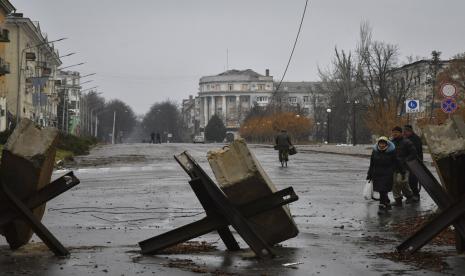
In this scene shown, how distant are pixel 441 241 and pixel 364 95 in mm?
88324

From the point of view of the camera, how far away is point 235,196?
29.3ft

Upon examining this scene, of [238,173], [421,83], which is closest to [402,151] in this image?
[238,173]

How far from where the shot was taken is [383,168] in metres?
15.6

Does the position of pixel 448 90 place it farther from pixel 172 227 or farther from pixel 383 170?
pixel 172 227

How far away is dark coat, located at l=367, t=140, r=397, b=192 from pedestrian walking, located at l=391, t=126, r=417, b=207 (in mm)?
398

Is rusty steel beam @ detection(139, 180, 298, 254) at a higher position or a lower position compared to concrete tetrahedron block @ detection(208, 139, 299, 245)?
lower

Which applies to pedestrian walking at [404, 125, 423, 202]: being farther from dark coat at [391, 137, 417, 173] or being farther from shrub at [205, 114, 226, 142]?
shrub at [205, 114, 226, 142]

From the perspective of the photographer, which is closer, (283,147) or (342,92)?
(283,147)

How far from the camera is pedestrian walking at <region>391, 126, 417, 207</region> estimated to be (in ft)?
53.1

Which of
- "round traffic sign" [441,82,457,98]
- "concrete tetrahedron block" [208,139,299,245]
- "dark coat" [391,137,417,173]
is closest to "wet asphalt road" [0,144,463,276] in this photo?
"concrete tetrahedron block" [208,139,299,245]

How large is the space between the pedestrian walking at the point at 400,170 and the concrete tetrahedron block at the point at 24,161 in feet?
29.3

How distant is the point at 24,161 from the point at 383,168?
8.58 metres

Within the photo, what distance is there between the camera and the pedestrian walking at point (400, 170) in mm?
16172

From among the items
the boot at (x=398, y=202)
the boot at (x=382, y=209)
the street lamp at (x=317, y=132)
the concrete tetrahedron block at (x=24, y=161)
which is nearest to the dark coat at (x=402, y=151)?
the boot at (x=398, y=202)
